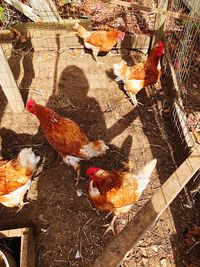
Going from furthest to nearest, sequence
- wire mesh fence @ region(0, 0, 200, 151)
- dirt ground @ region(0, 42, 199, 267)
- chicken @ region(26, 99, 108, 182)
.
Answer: wire mesh fence @ region(0, 0, 200, 151) < chicken @ region(26, 99, 108, 182) < dirt ground @ region(0, 42, 199, 267)

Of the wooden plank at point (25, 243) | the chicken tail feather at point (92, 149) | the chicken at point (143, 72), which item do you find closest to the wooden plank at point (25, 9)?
the chicken at point (143, 72)

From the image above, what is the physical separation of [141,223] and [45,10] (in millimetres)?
5272

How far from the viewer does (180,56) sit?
4500mm

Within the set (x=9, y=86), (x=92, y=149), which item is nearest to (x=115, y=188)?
(x=92, y=149)

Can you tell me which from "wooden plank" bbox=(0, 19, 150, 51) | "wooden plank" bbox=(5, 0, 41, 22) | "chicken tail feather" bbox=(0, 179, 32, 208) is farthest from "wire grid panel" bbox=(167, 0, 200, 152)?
"wooden plank" bbox=(5, 0, 41, 22)

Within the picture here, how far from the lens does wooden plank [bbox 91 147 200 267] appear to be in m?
1.33

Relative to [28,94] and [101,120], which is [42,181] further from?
[28,94]

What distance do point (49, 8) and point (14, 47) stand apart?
1.13 m

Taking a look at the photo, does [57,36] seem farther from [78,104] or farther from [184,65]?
[184,65]

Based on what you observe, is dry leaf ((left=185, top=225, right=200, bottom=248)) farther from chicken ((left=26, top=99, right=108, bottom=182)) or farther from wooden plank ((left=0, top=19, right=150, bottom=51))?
wooden plank ((left=0, top=19, right=150, bottom=51))

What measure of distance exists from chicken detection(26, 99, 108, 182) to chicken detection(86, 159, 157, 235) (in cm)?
46

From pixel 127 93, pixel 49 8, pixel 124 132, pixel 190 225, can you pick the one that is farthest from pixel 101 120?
pixel 49 8

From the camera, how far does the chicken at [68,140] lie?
3271 mm

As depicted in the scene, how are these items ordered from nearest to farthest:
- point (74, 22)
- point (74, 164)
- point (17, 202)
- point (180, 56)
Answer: point (17, 202), point (74, 164), point (180, 56), point (74, 22)
